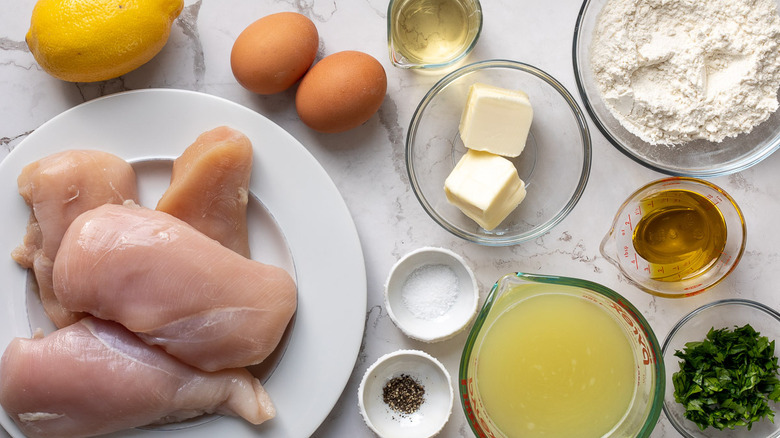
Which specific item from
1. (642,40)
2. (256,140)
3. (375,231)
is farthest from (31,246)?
(642,40)

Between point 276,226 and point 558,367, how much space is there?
29.8 inches

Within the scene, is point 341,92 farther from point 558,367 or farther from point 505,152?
point 558,367

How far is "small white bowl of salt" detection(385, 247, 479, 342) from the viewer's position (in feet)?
5.03

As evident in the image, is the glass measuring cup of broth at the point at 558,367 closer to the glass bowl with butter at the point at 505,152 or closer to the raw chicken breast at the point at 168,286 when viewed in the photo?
the glass bowl with butter at the point at 505,152

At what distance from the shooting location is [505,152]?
146 centimetres

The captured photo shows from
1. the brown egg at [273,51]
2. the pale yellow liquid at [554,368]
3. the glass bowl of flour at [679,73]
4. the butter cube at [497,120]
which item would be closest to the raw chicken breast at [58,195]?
the brown egg at [273,51]

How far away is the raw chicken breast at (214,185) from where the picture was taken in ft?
4.75

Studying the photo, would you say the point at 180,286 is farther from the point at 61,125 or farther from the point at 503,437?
the point at 503,437

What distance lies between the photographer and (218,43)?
1.59 m

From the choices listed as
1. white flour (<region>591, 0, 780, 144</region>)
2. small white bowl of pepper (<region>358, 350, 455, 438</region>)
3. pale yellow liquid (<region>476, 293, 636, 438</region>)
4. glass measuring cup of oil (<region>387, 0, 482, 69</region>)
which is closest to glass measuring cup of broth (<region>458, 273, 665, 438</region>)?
pale yellow liquid (<region>476, 293, 636, 438</region>)

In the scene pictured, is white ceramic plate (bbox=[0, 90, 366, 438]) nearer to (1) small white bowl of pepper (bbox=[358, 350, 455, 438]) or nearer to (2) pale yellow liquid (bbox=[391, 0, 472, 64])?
(1) small white bowl of pepper (bbox=[358, 350, 455, 438])

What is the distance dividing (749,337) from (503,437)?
0.66 metres

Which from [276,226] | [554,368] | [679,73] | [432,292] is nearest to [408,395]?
[432,292]

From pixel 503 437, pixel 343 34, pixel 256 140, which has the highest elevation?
pixel 343 34
